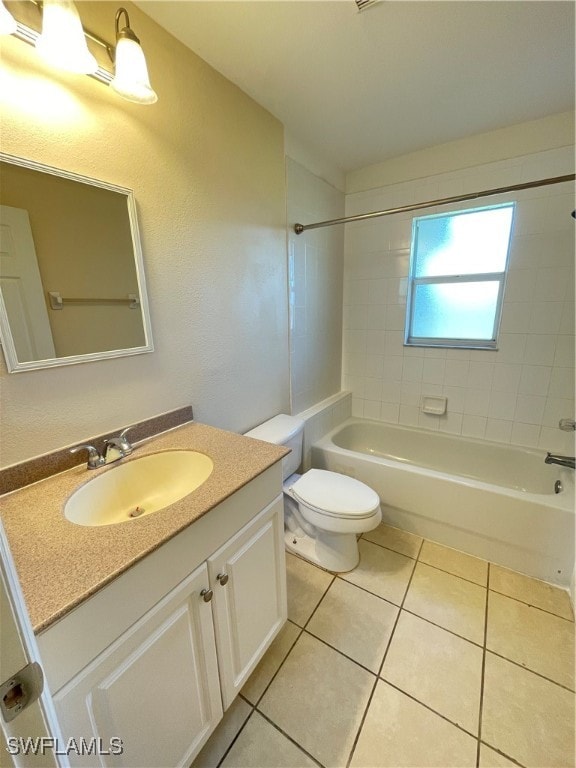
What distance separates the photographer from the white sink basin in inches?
38.1

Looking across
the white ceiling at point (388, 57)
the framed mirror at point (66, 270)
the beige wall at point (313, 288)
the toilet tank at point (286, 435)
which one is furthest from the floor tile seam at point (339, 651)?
the white ceiling at point (388, 57)

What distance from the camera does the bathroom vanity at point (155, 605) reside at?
594 mm

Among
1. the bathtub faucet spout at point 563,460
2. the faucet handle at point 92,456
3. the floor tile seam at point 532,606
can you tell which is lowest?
the floor tile seam at point 532,606

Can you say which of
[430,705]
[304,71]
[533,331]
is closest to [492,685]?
[430,705]

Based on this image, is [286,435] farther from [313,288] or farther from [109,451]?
[313,288]

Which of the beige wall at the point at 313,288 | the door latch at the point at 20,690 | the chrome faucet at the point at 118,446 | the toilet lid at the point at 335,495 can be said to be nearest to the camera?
the door latch at the point at 20,690

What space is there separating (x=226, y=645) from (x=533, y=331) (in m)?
2.29

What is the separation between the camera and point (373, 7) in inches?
42.0

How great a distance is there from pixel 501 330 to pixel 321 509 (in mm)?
1657

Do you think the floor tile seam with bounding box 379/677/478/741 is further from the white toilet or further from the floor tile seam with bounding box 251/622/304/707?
the white toilet

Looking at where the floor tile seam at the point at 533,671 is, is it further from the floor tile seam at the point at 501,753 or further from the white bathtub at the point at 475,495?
the white bathtub at the point at 475,495

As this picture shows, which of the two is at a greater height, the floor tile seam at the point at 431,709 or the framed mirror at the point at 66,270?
the framed mirror at the point at 66,270

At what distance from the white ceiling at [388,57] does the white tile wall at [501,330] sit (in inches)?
16.1

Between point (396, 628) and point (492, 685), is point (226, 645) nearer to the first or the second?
point (396, 628)
